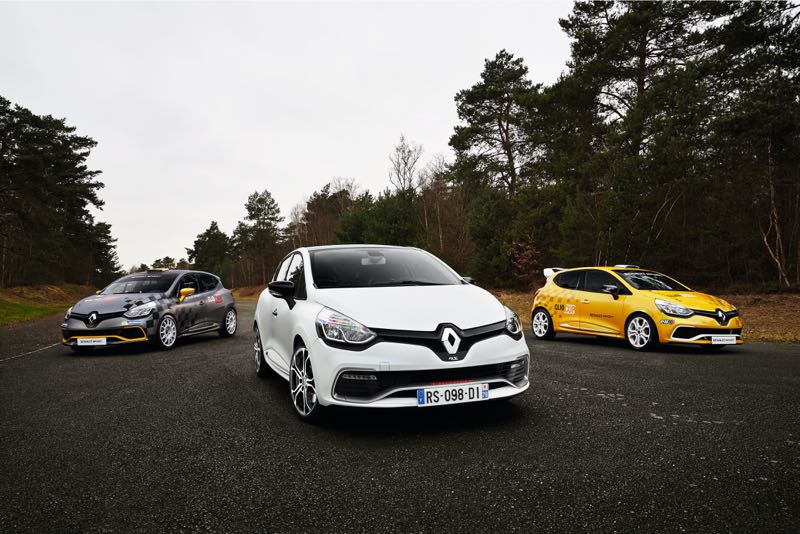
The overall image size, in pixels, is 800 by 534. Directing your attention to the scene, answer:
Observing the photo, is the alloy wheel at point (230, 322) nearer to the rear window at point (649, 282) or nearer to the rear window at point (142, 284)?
the rear window at point (142, 284)

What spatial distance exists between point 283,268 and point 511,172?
99.3 feet

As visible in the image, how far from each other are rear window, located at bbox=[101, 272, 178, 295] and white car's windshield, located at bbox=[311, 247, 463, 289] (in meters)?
6.50

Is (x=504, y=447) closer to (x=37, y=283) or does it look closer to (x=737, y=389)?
(x=737, y=389)

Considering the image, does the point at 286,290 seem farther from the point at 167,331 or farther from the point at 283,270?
the point at 167,331

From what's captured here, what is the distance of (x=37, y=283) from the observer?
4078cm

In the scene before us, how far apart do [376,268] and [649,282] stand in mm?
6826

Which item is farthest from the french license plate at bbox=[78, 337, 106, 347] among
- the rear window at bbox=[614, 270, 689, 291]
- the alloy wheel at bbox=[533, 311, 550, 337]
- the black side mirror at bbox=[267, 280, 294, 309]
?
the rear window at bbox=[614, 270, 689, 291]

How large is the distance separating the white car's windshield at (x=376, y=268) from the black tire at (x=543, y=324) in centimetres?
634

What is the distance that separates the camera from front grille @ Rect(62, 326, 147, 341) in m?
9.32

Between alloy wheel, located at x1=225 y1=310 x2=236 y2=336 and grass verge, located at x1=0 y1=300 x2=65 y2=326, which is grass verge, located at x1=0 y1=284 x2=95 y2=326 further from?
alloy wheel, located at x1=225 y1=310 x2=236 y2=336

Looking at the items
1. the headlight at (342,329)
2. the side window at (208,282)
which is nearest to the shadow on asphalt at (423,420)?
the headlight at (342,329)

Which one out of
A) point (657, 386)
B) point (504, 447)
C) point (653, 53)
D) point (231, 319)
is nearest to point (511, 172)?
point (653, 53)

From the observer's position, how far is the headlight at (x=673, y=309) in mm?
8812

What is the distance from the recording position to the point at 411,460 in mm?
3545
